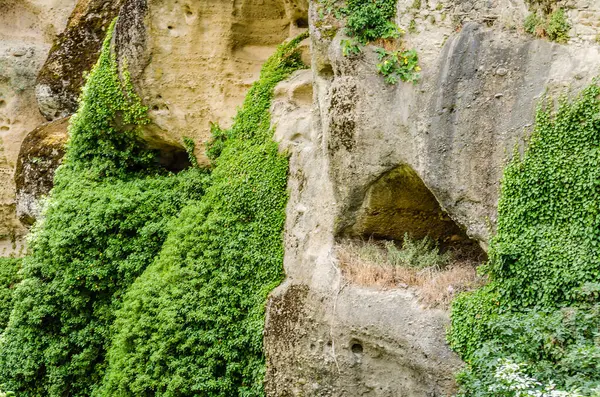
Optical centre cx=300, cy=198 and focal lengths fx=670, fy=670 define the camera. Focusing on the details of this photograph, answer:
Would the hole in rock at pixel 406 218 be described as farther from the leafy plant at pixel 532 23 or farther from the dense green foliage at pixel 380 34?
the leafy plant at pixel 532 23

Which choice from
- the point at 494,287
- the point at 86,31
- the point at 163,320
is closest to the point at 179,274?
the point at 163,320

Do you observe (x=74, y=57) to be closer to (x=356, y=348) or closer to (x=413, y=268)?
(x=413, y=268)

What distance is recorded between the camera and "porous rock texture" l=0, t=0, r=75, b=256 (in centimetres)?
1722

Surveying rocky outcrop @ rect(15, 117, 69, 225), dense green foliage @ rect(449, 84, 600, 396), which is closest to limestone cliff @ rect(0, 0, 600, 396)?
dense green foliage @ rect(449, 84, 600, 396)

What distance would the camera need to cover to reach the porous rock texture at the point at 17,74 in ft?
56.5

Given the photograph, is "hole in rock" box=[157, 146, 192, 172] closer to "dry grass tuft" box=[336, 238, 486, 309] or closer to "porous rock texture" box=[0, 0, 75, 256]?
"porous rock texture" box=[0, 0, 75, 256]

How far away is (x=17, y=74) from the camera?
17.3 meters

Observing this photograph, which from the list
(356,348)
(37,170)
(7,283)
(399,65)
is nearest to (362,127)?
(399,65)

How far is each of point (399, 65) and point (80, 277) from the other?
7.09m

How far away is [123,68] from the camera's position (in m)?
13.4

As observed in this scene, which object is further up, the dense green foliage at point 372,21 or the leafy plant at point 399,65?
the dense green foliage at point 372,21

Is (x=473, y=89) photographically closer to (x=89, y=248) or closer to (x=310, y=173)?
(x=310, y=173)

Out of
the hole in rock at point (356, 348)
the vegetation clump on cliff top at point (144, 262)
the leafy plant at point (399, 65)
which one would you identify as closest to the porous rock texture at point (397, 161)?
the hole in rock at point (356, 348)

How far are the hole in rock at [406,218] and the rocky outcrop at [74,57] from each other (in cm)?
913
